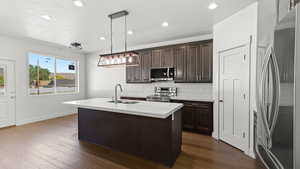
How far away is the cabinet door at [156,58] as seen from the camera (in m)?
4.47

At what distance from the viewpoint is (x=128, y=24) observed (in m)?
3.26

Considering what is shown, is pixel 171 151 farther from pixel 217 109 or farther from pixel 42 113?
pixel 42 113

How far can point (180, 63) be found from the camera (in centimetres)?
414

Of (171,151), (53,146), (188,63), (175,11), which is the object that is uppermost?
(175,11)

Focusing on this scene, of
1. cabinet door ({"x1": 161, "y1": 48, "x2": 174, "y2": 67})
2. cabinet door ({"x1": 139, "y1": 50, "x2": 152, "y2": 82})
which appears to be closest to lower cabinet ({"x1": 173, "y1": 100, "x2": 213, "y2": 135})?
cabinet door ({"x1": 161, "y1": 48, "x2": 174, "y2": 67})

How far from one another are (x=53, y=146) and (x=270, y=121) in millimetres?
3621

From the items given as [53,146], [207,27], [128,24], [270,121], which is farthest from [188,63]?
[53,146]

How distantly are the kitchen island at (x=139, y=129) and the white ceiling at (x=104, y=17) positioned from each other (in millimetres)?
1787

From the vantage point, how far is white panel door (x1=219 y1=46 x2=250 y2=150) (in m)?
2.66

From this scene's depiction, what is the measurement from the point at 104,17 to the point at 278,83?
3.00m

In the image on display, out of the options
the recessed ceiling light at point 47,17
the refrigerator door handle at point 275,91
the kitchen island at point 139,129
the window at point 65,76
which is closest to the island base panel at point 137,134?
the kitchen island at point 139,129

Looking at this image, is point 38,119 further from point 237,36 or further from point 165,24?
point 237,36

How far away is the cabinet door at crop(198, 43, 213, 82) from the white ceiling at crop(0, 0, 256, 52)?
0.48m

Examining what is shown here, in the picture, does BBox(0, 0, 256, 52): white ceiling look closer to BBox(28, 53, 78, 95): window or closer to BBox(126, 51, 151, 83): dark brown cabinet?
BBox(126, 51, 151, 83): dark brown cabinet
